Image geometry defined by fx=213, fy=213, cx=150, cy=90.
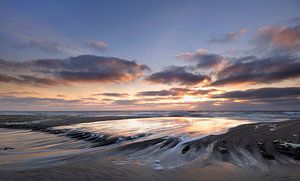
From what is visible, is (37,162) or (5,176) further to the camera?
(37,162)

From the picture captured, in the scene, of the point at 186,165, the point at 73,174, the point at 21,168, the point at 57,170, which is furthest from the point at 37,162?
the point at 186,165

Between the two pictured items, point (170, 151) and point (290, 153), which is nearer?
point (290, 153)

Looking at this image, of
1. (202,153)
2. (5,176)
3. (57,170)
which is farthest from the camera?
(202,153)

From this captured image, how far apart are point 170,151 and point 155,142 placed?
2683mm

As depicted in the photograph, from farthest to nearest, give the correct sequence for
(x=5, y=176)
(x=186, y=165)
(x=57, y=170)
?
(x=186, y=165) < (x=57, y=170) < (x=5, y=176)

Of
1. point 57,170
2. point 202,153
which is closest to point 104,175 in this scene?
point 57,170

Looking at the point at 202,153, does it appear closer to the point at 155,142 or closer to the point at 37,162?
the point at 155,142

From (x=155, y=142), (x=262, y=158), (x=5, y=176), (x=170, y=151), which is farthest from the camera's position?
(x=155, y=142)

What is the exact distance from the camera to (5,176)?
710cm

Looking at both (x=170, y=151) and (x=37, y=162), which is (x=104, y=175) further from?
(x=170, y=151)

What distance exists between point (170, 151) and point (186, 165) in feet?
9.55

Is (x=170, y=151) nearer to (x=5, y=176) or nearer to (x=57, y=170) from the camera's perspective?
(x=57, y=170)

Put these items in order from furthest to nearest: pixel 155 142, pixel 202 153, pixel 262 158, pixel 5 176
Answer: pixel 155 142 < pixel 202 153 < pixel 262 158 < pixel 5 176

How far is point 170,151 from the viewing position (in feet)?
38.4
